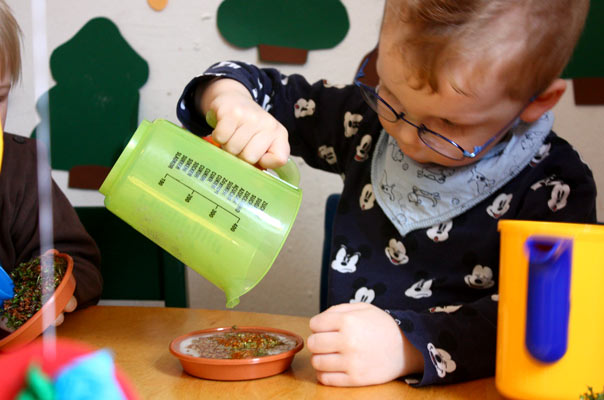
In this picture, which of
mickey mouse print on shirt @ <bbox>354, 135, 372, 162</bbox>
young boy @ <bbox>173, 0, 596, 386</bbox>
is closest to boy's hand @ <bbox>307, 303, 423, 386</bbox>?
young boy @ <bbox>173, 0, 596, 386</bbox>

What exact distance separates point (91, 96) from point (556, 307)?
3.79 feet

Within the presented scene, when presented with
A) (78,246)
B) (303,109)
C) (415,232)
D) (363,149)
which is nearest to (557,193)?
(415,232)

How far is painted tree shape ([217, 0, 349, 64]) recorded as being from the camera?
1271 millimetres

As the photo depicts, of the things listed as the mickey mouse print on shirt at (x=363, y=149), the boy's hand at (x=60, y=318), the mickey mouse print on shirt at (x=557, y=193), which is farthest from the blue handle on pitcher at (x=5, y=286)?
the mickey mouse print on shirt at (x=557, y=193)

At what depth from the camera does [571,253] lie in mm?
454

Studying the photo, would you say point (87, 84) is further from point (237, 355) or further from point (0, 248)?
point (237, 355)

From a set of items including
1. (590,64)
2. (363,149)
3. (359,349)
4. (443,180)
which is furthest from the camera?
(590,64)

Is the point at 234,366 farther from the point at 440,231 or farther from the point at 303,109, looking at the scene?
the point at 303,109

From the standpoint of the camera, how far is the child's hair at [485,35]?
0.59 m

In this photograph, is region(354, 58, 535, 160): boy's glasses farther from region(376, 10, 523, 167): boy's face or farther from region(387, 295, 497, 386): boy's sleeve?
region(387, 295, 497, 386): boy's sleeve

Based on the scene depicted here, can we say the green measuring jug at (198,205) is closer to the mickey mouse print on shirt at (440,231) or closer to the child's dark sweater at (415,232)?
the child's dark sweater at (415,232)

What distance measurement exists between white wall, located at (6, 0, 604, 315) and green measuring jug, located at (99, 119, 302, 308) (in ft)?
2.50

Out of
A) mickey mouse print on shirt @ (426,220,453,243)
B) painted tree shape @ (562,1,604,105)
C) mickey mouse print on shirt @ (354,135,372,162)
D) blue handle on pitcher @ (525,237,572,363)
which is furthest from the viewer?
painted tree shape @ (562,1,604,105)

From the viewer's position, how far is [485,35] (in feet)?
1.94
